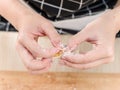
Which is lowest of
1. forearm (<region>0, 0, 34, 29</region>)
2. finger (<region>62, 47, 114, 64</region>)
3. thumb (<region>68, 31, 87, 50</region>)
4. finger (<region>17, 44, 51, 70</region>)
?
finger (<region>17, 44, 51, 70</region>)

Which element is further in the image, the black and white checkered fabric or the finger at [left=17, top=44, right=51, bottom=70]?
the black and white checkered fabric

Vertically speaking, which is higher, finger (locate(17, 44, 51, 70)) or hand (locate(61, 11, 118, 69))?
hand (locate(61, 11, 118, 69))

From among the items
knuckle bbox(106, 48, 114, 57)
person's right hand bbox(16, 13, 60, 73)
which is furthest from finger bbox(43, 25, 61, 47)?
knuckle bbox(106, 48, 114, 57)

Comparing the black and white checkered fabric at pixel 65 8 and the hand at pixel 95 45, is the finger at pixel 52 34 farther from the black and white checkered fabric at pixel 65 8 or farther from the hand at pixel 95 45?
the black and white checkered fabric at pixel 65 8

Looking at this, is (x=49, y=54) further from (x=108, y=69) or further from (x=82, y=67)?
(x=108, y=69)

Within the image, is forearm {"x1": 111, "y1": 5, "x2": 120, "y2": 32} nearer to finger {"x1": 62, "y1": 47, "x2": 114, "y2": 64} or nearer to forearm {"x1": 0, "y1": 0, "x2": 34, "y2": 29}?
finger {"x1": 62, "y1": 47, "x2": 114, "y2": 64}

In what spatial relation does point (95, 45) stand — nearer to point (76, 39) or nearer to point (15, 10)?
point (76, 39)

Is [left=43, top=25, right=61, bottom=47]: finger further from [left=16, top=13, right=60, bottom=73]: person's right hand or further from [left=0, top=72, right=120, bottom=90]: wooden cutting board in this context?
[left=0, top=72, right=120, bottom=90]: wooden cutting board
